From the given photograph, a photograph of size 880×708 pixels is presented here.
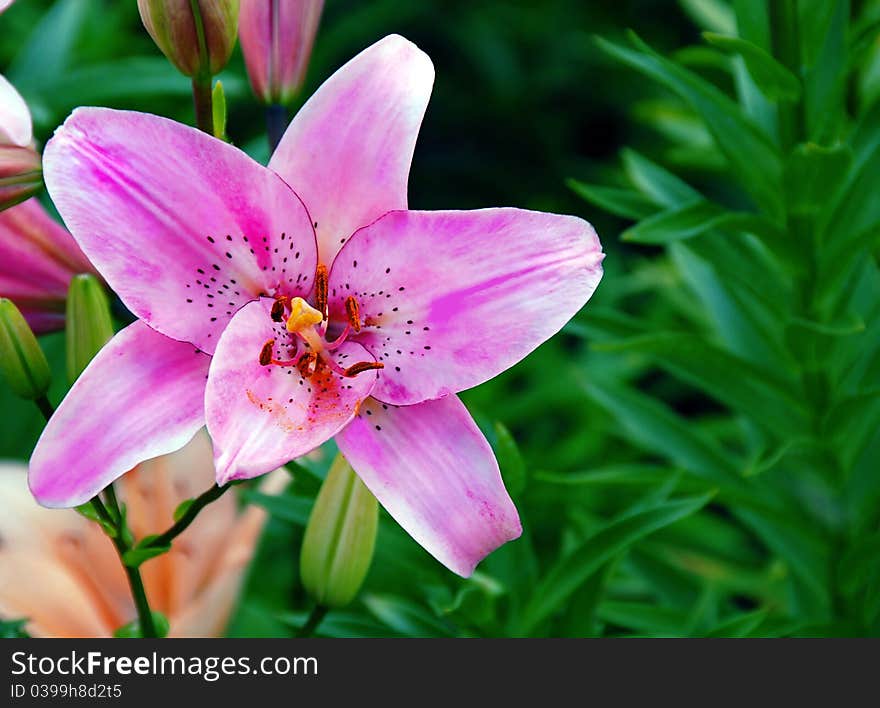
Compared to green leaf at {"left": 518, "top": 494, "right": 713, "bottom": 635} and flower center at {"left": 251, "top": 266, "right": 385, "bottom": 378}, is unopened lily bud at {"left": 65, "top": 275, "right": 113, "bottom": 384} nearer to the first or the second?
flower center at {"left": 251, "top": 266, "right": 385, "bottom": 378}

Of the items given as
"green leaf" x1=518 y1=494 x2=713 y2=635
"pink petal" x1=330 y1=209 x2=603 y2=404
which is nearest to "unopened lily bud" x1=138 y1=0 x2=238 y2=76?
"pink petal" x1=330 y1=209 x2=603 y2=404

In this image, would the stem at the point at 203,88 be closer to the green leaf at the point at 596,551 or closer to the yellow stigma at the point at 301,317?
the yellow stigma at the point at 301,317

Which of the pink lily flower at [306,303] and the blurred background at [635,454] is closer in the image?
the pink lily flower at [306,303]

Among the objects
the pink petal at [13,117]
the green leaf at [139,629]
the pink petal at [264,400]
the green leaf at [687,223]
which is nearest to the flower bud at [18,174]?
the pink petal at [13,117]

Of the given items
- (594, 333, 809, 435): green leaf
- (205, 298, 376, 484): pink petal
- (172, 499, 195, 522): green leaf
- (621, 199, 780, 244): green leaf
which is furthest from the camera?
(594, 333, 809, 435): green leaf

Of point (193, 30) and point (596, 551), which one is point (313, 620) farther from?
point (193, 30)

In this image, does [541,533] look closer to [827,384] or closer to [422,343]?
[827,384]

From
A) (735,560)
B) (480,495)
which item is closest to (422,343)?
(480,495)
